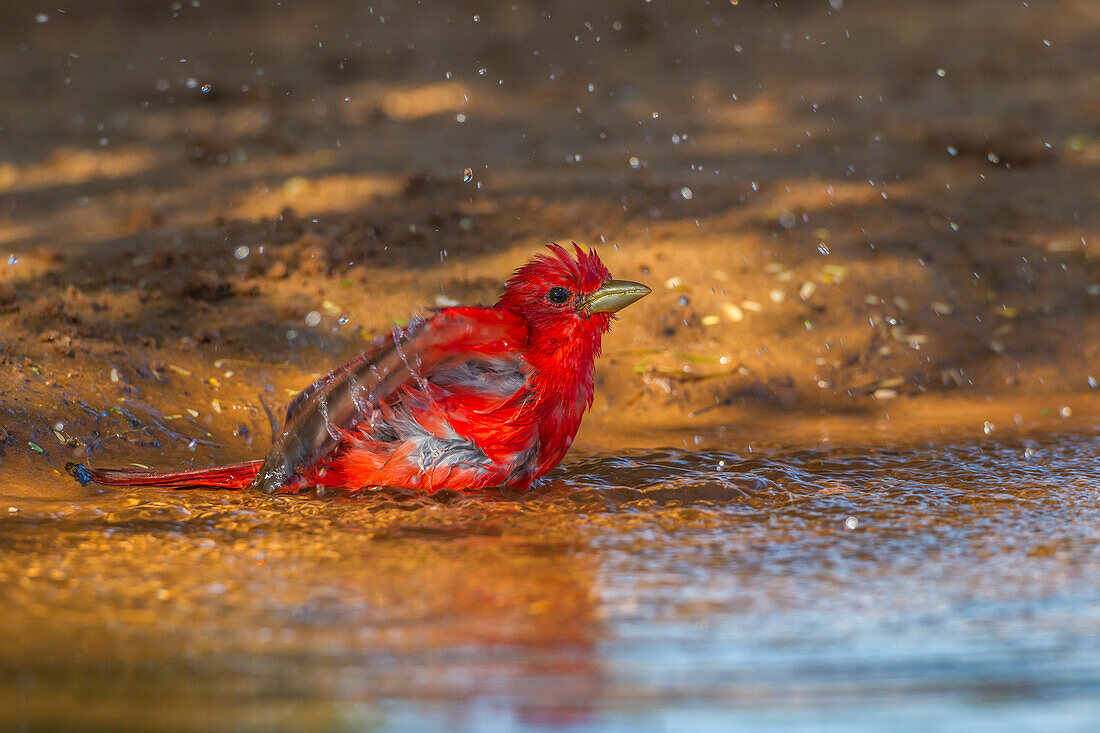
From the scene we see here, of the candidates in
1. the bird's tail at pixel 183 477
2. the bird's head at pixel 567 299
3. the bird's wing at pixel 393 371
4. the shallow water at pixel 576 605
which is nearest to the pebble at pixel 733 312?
the shallow water at pixel 576 605

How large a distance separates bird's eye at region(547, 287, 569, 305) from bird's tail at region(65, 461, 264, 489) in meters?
0.96

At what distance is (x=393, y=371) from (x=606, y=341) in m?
2.01

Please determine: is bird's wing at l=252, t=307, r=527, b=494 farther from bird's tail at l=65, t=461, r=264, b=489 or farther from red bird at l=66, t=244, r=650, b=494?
bird's tail at l=65, t=461, r=264, b=489

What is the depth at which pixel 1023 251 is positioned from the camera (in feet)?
19.9

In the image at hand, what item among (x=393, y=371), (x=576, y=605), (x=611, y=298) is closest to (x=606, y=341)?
(x=611, y=298)

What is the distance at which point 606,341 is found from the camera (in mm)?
5266

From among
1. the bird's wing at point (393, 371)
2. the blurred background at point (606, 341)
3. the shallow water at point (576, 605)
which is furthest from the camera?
the bird's wing at point (393, 371)

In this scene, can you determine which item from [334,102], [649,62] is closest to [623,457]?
[334,102]

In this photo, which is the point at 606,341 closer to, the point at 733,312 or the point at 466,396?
the point at 733,312

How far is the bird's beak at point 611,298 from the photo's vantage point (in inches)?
135

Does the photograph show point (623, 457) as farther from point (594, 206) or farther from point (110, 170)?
point (110, 170)

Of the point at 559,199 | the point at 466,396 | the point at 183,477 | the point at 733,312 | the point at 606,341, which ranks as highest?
the point at 559,199

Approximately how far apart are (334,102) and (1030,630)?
724 cm

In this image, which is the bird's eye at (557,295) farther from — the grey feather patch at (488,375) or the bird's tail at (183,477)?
the bird's tail at (183,477)
